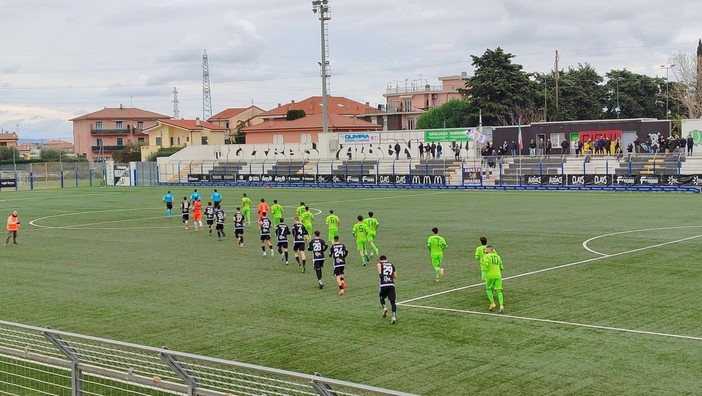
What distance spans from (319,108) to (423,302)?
113 m

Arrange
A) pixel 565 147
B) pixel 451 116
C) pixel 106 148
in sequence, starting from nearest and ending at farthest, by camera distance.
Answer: pixel 565 147 → pixel 451 116 → pixel 106 148

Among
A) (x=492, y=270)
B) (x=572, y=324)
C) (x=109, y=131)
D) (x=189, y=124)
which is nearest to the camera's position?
(x=572, y=324)

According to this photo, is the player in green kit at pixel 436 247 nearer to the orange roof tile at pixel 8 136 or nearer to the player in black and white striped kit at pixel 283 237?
the player in black and white striped kit at pixel 283 237

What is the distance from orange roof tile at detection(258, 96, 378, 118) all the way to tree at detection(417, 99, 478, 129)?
22.0 metres

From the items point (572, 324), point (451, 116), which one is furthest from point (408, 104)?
point (572, 324)

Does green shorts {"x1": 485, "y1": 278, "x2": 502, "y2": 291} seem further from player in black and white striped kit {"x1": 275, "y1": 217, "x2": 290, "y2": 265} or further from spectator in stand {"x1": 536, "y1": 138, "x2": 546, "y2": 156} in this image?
spectator in stand {"x1": 536, "y1": 138, "x2": 546, "y2": 156}

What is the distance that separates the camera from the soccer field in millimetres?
15438

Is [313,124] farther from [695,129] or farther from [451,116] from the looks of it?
[695,129]

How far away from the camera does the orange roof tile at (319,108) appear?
132375 mm

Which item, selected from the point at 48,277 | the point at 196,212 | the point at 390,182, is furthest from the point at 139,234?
the point at 390,182

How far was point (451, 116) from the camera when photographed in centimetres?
10850

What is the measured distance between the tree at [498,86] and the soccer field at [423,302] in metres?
55.0

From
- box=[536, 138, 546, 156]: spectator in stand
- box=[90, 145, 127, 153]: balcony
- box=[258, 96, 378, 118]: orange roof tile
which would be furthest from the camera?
box=[90, 145, 127, 153]: balcony

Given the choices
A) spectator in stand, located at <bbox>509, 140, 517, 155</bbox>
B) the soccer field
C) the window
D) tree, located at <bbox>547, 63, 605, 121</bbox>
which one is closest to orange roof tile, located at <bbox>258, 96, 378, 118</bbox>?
the window
